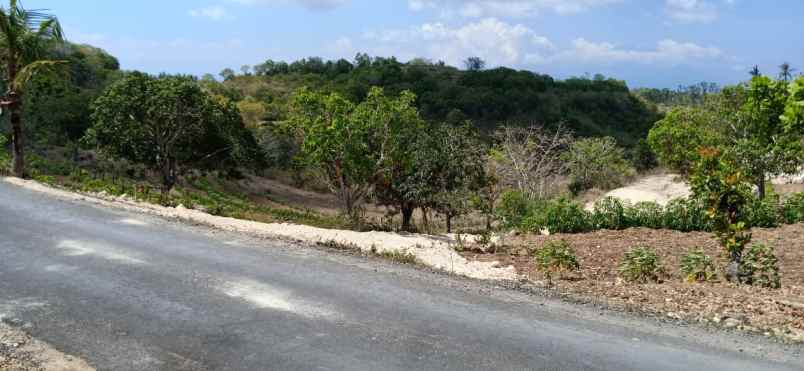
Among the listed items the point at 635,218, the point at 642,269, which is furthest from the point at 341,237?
the point at 635,218

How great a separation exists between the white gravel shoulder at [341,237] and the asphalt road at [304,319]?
1.06 meters

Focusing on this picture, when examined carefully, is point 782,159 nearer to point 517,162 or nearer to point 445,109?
point 517,162

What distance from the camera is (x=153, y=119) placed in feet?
84.8

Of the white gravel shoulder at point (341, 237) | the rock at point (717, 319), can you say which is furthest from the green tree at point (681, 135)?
the rock at point (717, 319)

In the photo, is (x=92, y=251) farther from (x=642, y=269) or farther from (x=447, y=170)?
(x=447, y=170)

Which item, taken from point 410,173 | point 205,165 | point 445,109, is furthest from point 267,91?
point 410,173

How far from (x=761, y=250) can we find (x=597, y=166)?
24617 millimetres

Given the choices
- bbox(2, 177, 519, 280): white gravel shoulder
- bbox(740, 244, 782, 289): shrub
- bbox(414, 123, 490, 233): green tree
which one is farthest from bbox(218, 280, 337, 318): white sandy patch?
bbox(414, 123, 490, 233): green tree

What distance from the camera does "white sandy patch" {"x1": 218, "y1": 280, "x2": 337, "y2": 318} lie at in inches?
280

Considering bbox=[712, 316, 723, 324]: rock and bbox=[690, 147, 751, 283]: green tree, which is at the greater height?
bbox=[690, 147, 751, 283]: green tree

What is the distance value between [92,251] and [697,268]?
9.02m

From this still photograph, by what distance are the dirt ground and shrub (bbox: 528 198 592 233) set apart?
1345mm

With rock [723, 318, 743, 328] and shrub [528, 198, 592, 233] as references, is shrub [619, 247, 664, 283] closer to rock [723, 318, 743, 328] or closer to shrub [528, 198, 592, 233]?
rock [723, 318, 743, 328]

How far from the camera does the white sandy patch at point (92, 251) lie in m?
9.23
